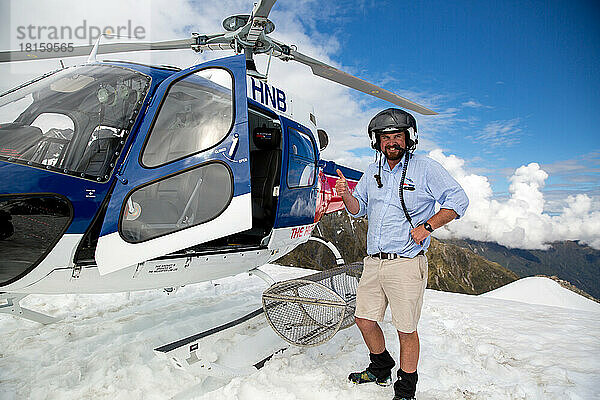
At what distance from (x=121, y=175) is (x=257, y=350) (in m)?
2.09

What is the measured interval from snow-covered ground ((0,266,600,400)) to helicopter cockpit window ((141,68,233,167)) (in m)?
1.81

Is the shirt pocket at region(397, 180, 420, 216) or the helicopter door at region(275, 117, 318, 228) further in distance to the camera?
the helicopter door at region(275, 117, 318, 228)

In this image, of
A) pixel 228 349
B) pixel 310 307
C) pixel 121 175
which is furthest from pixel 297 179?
pixel 121 175

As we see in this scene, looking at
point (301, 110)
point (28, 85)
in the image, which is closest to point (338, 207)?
point (301, 110)

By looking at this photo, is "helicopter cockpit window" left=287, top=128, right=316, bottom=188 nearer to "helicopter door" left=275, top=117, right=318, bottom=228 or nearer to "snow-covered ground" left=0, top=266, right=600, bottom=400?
"helicopter door" left=275, top=117, right=318, bottom=228

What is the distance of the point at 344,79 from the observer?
209 inches

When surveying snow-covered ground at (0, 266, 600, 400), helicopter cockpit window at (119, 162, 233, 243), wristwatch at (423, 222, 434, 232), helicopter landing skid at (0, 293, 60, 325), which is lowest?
snow-covered ground at (0, 266, 600, 400)

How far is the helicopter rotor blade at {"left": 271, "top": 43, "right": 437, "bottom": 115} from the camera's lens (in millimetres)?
5086

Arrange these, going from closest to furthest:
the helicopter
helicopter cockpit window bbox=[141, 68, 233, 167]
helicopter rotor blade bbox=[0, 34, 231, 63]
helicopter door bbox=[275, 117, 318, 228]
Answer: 1. the helicopter
2. helicopter cockpit window bbox=[141, 68, 233, 167]
3. helicopter door bbox=[275, 117, 318, 228]
4. helicopter rotor blade bbox=[0, 34, 231, 63]

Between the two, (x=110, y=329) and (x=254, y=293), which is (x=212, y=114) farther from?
(x=254, y=293)

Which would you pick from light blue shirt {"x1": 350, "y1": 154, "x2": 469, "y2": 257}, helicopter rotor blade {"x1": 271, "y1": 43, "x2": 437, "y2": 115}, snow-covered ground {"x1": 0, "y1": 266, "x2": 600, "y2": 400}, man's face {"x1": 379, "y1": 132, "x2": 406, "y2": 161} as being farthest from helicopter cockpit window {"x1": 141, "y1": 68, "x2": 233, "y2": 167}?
helicopter rotor blade {"x1": 271, "y1": 43, "x2": 437, "y2": 115}

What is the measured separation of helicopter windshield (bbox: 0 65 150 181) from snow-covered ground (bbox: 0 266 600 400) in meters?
1.82

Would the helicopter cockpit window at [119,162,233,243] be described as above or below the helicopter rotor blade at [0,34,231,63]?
below

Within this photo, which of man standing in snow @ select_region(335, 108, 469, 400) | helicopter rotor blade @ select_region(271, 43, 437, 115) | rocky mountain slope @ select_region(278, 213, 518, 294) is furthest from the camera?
rocky mountain slope @ select_region(278, 213, 518, 294)
